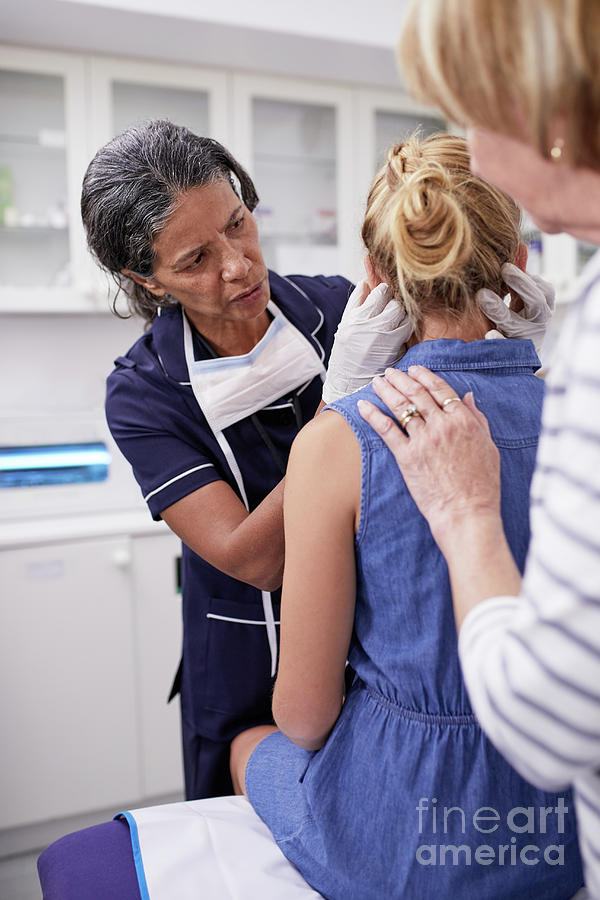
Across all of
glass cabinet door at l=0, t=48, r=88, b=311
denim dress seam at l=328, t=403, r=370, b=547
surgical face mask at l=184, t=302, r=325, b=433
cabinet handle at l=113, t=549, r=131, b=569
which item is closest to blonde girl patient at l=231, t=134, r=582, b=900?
denim dress seam at l=328, t=403, r=370, b=547

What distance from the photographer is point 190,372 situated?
1.36 metres

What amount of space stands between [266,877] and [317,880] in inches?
2.4

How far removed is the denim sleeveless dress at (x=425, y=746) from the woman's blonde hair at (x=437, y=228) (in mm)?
68

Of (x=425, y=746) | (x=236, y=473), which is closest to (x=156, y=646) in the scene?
(x=236, y=473)

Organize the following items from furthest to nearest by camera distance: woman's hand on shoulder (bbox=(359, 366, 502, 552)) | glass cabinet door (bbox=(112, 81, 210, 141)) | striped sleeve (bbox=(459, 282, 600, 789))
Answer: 1. glass cabinet door (bbox=(112, 81, 210, 141))
2. woman's hand on shoulder (bbox=(359, 366, 502, 552))
3. striped sleeve (bbox=(459, 282, 600, 789))

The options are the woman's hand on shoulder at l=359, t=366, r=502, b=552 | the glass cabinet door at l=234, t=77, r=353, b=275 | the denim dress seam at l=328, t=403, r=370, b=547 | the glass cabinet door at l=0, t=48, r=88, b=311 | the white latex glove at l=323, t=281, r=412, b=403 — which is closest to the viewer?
the woman's hand on shoulder at l=359, t=366, r=502, b=552

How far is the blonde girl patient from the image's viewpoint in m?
0.82

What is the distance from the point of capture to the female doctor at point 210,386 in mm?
1234

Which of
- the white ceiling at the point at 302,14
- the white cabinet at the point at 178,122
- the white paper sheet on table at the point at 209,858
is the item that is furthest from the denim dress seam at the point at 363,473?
the white ceiling at the point at 302,14

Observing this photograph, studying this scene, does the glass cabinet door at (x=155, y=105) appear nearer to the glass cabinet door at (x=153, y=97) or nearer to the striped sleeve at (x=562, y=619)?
the glass cabinet door at (x=153, y=97)

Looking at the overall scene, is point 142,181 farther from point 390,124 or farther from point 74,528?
point 390,124

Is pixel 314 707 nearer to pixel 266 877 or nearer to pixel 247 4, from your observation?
pixel 266 877

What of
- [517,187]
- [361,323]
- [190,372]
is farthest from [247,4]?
[517,187]

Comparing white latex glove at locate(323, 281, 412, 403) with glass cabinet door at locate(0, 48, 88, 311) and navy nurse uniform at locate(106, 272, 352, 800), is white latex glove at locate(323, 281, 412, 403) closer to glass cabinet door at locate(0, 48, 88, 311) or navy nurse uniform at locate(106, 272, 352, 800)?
navy nurse uniform at locate(106, 272, 352, 800)
